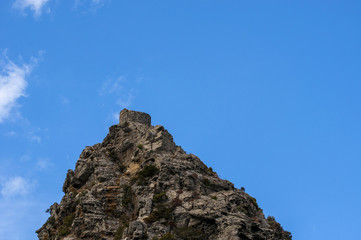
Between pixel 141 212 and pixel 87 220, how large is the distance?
570 cm

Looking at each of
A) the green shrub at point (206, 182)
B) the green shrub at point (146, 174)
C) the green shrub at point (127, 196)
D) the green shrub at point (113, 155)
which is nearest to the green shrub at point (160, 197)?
the green shrub at point (127, 196)

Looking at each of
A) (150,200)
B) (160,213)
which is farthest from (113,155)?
(160,213)

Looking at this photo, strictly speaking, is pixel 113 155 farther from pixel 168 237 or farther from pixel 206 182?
pixel 168 237

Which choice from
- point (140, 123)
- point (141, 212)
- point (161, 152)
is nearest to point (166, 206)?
point (141, 212)

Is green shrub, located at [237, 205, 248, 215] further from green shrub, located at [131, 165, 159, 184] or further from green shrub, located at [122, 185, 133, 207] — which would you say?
green shrub, located at [122, 185, 133, 207]

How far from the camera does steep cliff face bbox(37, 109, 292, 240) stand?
151 ft

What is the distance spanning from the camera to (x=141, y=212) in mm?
48719

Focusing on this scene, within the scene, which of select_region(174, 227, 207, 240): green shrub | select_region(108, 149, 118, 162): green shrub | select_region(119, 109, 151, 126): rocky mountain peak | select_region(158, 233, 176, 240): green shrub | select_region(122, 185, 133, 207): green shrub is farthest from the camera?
select_region(119, 109, 151, 126): rocky mountain peak

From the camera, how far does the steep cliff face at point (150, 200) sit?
4600cm

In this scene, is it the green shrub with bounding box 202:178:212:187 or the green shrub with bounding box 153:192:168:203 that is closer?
the green shrub with bounding box 153:192:168:203

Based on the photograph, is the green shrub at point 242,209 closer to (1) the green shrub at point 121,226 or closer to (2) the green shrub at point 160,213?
(2) the green shrub at point 160,213

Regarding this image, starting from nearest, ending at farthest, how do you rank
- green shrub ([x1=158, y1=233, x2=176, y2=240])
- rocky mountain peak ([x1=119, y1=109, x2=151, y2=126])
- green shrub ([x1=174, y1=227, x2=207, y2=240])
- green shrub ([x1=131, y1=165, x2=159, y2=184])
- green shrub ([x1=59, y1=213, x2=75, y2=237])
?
green shrub ([x1=158, y1=233, x2=176, y2=240])
green shrub ([x1=174, y1=227, x2=207, y2=240])
green shrub ([x1=59, y1=213, x2=75, y2=237])
green shrub ([x1=131, y1=165, x2=159, y2=184])
rocky mountain peak ([x1=119, y1=109, x2=151, y2=126])

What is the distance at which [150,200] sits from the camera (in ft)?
164

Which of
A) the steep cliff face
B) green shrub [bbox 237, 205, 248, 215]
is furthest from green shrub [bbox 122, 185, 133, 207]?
green shrub [bbox 237, 205, 248, 215]
